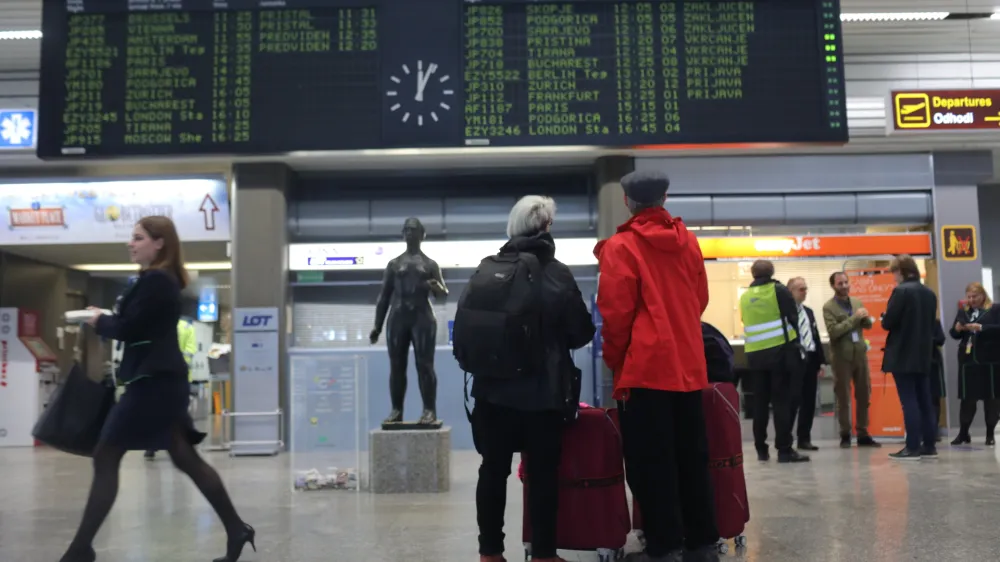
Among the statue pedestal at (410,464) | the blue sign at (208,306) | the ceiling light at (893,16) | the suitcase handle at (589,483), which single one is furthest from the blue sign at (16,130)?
the ceiling light at (893,16)

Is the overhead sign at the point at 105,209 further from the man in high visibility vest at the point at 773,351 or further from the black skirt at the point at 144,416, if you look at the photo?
the black skirt at the point at 144,416

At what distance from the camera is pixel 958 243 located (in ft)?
35.5

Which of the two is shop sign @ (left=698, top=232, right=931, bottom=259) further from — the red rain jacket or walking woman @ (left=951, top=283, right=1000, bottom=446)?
the red rain jacket

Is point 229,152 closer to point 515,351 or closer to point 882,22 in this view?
point 515,351

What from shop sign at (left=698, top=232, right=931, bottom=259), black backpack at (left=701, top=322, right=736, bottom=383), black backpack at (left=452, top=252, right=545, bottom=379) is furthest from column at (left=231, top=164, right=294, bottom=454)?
black backpack at (left=452, top=252, right=545, bottom=379)

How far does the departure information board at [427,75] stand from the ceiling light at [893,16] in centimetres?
355

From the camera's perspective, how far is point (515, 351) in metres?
3.50

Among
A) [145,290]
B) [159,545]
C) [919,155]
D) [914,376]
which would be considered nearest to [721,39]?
[914,376]

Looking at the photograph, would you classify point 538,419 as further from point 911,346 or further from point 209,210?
point 209,210

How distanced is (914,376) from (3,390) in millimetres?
10570

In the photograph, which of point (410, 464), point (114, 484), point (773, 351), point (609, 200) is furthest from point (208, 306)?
point (114, 484)

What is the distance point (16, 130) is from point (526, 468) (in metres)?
8.97

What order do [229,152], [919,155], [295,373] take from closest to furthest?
[229,152], [295,373], [919,155]

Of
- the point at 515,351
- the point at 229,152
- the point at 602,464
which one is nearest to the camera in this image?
the point at 515,351
